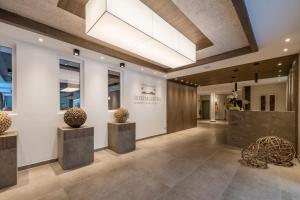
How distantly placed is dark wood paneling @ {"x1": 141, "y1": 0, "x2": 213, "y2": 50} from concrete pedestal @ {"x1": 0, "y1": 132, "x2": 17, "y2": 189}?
11.3ft

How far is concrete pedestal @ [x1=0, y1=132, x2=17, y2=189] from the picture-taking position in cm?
257

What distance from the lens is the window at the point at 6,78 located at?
3.22m

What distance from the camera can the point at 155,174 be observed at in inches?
122

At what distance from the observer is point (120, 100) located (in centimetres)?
559

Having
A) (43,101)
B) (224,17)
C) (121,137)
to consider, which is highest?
(224,17)

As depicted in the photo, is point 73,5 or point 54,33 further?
point 54,33

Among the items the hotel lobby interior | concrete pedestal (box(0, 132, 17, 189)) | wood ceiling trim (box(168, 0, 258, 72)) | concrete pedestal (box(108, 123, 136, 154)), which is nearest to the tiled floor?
the hotel lobby interior

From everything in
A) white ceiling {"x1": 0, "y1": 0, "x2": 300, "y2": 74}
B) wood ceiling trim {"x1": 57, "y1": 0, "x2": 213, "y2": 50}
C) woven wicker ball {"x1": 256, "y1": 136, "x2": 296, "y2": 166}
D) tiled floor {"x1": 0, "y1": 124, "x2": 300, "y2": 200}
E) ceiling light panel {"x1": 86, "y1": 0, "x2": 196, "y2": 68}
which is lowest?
tiled floor {"x1": 0, "y1": 124, "x2": 300, "y2": 200}

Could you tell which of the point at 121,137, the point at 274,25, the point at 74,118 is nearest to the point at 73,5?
the point at 74,118

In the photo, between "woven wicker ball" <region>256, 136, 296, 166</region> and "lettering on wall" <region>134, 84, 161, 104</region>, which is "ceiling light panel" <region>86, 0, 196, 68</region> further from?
"woven wicker ball" <region>256, 136, 296, 166</region>

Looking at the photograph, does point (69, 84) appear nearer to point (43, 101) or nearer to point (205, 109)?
point (43, 101)

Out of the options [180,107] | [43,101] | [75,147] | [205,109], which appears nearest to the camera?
[75,147]

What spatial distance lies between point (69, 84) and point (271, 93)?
1174 centimetres

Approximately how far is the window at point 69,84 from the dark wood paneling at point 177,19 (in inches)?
121
